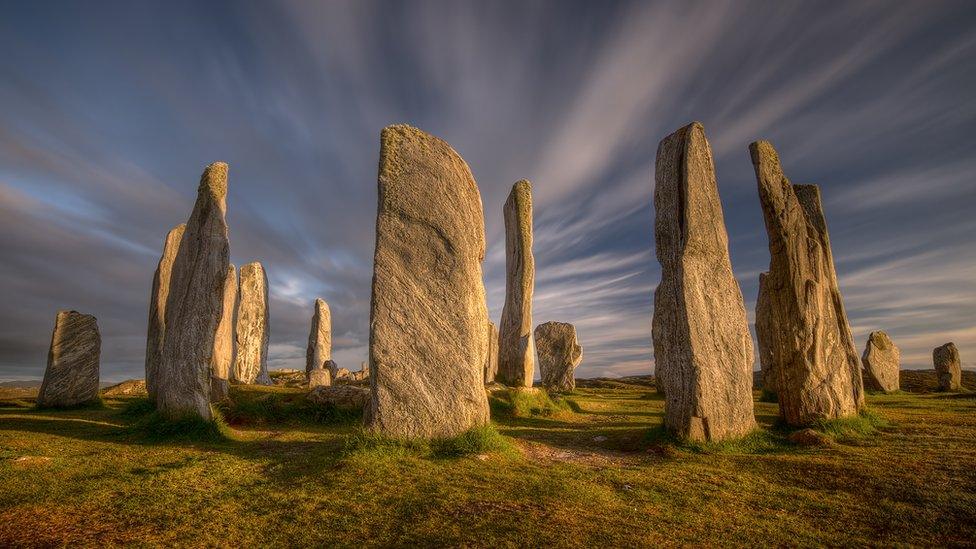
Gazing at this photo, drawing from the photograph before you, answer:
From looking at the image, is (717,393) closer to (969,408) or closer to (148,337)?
(969,408)

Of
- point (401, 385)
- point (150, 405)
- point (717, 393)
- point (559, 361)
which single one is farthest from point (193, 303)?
point (559, 361)

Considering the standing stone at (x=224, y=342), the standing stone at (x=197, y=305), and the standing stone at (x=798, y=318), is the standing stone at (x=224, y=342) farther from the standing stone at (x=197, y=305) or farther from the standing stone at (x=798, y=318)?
the standing stone at (x=798, y=318)

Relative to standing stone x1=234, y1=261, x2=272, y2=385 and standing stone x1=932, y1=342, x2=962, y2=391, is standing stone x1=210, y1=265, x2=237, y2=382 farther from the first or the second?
standing stone x1=932, y1=342, x2=962, y2=391

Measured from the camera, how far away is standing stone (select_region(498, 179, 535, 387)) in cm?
1567

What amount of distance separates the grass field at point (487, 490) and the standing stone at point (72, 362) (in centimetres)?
482

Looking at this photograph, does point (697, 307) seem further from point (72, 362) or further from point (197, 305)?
point (72, 362)

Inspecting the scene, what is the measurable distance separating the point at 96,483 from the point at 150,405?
23.4ft

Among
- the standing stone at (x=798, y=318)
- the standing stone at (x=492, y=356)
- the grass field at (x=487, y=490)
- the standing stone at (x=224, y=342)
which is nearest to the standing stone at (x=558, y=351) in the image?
the standing stone at (x=492, y=356)

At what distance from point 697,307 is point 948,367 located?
67.9ft

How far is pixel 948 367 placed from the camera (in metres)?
20.2

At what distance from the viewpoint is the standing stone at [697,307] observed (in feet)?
24.8

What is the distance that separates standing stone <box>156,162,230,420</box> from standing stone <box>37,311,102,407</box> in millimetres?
6032

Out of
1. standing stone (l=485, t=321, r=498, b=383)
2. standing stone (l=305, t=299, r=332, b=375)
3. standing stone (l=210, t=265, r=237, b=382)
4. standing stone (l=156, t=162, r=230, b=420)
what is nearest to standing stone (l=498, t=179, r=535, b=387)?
standing stone (l=485, t=321, r=498, b=383)


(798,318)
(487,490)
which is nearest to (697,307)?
(798,318)
